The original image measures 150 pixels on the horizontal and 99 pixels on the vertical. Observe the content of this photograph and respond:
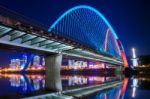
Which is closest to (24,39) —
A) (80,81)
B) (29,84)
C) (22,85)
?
(22,85)

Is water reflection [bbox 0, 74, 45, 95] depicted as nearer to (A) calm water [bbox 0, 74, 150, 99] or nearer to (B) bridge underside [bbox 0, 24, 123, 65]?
(A) calm water [bbox 0, 74, 150, 99]

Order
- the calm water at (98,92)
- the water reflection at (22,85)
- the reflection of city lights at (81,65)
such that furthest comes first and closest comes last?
the reflection of city lights at (81,65) → the water reflection at (22,85) → the calm water at (98,92)

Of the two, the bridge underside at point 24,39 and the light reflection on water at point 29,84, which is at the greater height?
the bridge underside at point 24,39

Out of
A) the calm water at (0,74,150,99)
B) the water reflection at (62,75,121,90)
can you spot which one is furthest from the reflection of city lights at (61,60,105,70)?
the calm water at (0,74,150,99)

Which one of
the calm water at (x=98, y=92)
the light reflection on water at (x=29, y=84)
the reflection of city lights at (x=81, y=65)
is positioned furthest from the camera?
the reflection of city lights at (x=81, y=65)

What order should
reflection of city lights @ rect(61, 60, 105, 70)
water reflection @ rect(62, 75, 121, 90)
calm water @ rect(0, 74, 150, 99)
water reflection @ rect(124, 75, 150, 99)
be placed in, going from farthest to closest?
reflection of city lights @ rect(61, 60, 105, 70) → water reflection @ rect(62, 75, 121, 90) → calm water @ rect(0, 74, 150, 99) → water reflection @ rect(124, 75, 150, 99)

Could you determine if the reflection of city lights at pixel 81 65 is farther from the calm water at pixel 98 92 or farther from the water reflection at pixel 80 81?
the calm water at pixel 98 92

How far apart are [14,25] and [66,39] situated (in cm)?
1683

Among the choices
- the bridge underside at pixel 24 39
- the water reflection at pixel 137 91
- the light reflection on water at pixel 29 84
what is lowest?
the water reflection at pixel 137 91

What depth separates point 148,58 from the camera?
169000 mm

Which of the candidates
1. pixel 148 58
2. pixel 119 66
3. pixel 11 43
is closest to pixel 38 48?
pixel 11 43

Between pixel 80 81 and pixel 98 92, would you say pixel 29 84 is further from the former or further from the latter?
pixel 98 92

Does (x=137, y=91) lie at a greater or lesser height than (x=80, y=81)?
lesser

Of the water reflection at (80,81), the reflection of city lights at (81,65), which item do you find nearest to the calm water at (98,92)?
the water reflection at (80,81)
